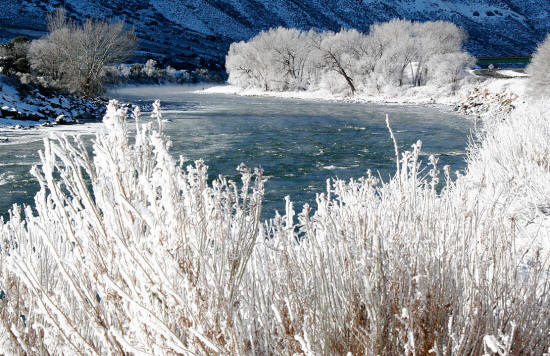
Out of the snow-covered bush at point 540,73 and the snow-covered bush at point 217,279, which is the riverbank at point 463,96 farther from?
the snow-covered bush at point 217,279

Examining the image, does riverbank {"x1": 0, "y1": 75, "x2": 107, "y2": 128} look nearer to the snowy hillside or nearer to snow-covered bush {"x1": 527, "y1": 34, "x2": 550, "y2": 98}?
snow-covered bush {"x1": 527, "y1": 34, "x2": 550, "y2": 98}

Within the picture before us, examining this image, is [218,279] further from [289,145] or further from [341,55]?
[341,55]

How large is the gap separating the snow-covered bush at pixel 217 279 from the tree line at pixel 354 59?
3290cm

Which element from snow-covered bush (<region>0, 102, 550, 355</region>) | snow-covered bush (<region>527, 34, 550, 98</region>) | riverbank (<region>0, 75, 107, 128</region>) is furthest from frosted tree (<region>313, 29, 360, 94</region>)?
snow-covered bush (<region>0, 102, 550, 355</region>)

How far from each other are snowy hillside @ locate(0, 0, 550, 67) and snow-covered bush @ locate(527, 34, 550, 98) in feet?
202

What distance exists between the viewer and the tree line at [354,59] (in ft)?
121

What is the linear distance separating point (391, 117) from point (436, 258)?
20.6m

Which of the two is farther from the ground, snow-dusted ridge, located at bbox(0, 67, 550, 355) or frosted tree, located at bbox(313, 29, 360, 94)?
frosted tree, located at bbox(313, 29, 360, 94)

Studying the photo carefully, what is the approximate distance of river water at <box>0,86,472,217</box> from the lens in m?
10.1

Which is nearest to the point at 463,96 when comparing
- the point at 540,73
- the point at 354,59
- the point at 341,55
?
the point at 540,73

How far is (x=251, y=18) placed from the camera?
118500mm

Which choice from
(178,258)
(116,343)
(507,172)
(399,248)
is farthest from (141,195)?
(507,172)

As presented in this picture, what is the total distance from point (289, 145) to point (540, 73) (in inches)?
539

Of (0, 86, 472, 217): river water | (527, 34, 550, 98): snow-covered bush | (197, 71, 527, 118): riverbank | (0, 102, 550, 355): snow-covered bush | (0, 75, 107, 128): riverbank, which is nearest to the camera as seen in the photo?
(0, 102, 550, 355): snow-covered bush
